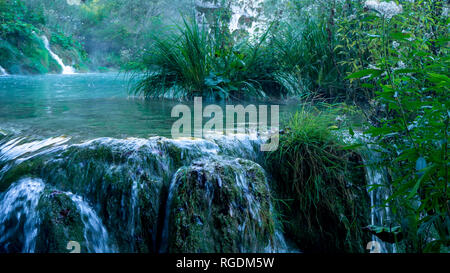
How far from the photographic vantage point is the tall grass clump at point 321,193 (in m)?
2.41

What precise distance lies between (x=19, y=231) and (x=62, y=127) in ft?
4.30

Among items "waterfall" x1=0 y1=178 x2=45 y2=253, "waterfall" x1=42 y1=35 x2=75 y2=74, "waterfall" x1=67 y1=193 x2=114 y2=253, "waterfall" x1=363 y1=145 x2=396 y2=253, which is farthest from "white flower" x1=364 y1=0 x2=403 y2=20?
"waterfall" x1=42 y1=35 x2=75 y2=74

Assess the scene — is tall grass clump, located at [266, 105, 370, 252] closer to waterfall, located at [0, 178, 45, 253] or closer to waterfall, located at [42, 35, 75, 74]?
waterfall, located at [0, 178, 45, 253]

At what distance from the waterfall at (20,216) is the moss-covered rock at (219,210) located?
2.72ft

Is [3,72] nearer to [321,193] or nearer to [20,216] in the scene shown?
[20,216]

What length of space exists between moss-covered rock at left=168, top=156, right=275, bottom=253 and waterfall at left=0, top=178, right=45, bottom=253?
828 mm

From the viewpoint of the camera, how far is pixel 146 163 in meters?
2.26

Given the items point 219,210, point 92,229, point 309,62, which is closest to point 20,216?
point 92,229

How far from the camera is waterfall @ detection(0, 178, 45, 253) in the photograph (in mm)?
1866

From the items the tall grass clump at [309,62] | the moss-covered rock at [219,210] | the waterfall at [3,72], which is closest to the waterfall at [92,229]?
the moss-covered rock at [219,210]

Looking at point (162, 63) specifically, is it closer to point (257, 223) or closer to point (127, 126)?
point (127, 126)

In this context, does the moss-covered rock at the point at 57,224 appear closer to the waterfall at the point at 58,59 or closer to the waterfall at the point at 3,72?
the waterfall at the point at 3,72

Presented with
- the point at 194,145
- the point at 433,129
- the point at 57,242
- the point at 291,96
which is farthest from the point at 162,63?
the point at 433,129

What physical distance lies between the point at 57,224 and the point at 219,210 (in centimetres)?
99
